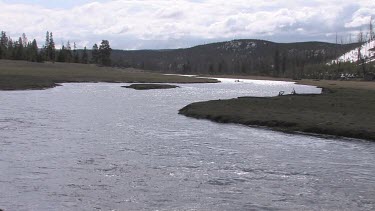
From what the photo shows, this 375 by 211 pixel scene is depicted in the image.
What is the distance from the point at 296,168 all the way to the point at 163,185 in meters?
7.46

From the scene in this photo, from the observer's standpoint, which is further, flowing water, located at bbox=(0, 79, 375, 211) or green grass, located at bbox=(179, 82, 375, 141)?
green grass, located at bbox=(179, 82, 375, 141)

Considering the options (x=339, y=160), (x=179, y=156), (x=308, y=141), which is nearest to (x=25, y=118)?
(x=179, y=156)

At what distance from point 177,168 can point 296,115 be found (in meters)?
23.2

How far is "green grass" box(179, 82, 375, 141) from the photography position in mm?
35312

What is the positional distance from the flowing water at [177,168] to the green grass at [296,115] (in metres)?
2.43

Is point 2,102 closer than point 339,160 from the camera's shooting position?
No

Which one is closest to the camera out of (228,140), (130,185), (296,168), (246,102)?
(130,185)

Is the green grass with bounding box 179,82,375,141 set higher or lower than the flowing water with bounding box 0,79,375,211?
higher

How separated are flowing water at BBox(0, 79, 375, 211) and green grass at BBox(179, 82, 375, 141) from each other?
243cm

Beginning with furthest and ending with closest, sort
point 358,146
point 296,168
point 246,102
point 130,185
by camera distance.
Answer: point 246,102 → point 358,146 → point 296,168 → point 130,185

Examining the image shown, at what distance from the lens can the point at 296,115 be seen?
42750mm

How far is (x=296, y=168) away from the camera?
899 inches

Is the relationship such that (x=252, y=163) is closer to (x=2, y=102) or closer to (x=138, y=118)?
(x=138, y=118)

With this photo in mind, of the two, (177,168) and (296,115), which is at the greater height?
(296,115)
